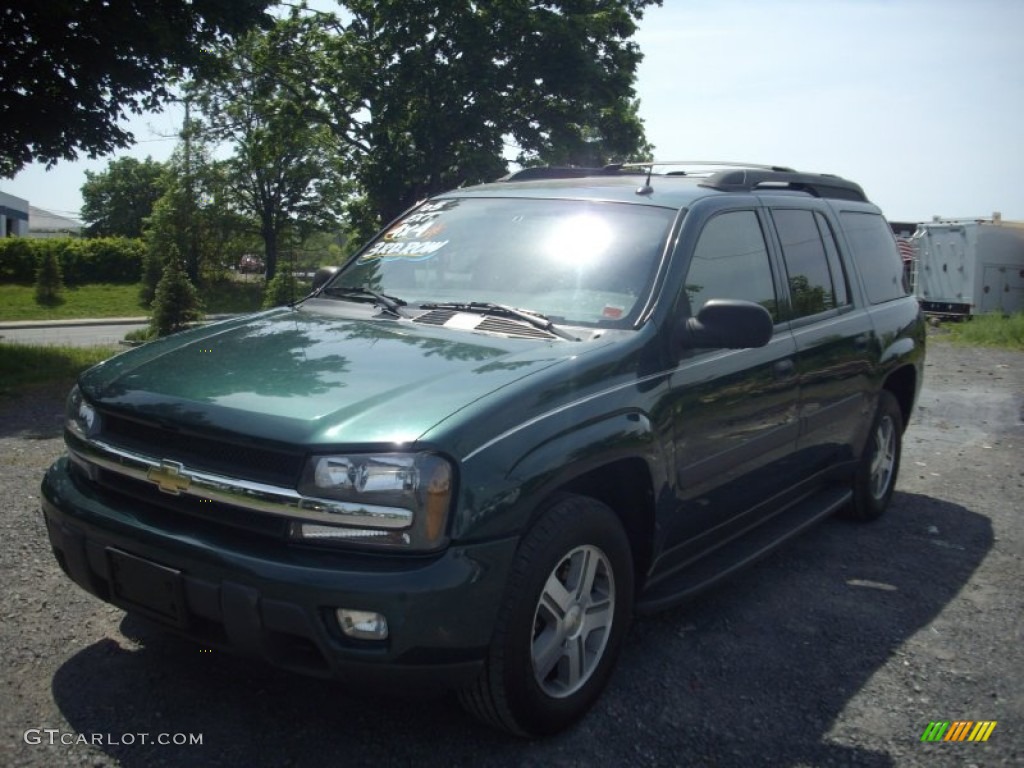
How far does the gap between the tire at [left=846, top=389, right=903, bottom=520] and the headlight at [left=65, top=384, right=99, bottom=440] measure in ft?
13.7

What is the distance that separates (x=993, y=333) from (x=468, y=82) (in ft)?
53.3

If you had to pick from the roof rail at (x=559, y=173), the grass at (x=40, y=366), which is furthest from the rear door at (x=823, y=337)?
the grass at (x=40, y=366)

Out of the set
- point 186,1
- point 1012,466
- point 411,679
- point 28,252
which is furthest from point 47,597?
point 28,252

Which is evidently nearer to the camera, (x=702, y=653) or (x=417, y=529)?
(x=417, y=529)

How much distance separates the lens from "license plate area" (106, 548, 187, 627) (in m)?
2.85

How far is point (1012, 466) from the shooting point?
7.67 m

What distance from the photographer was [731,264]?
4.21 meters

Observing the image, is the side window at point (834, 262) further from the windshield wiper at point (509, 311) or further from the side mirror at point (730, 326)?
the windshield wiper at point (509, 311)

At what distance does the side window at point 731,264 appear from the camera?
396 cm

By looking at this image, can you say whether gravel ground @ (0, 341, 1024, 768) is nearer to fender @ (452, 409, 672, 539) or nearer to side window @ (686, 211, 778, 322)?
fender @ (452, 409, 672, 539)

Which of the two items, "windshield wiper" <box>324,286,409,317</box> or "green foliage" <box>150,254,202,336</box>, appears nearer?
"windshield wiper" <box>324,286,409,317</box>

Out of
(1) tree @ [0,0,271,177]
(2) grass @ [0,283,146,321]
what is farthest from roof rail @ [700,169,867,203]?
(2) grass @ [0,283,146,321]

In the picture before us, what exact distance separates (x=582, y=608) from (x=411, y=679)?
74cm

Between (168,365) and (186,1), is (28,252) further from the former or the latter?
(168,365)
